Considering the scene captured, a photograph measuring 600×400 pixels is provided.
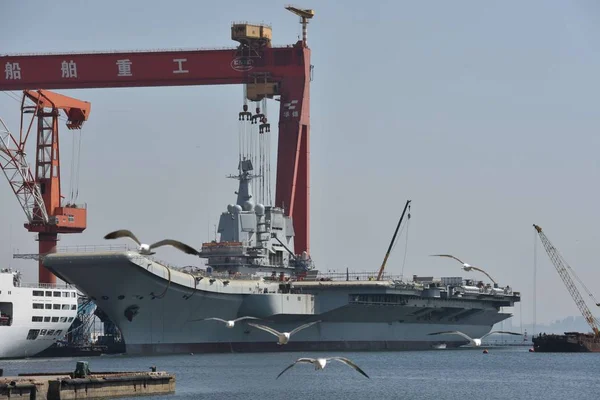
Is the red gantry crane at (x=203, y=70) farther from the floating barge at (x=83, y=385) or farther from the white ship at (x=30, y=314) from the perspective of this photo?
the floating barge at (x=83, y=385)

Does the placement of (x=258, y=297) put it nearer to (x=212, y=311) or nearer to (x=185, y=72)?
(x=212, y=311)

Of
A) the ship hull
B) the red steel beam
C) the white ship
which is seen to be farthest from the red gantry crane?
the white ship

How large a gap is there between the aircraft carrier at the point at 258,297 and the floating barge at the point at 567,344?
3.76m

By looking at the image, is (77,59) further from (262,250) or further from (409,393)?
(409,393)

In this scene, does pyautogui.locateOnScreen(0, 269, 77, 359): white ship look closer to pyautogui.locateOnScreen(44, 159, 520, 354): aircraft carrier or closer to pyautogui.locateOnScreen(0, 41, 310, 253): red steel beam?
pyautogui.locateOnScreen(44, 159, 520, 354): aircraft carrier

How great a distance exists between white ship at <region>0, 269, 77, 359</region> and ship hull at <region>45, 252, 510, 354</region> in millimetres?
5755

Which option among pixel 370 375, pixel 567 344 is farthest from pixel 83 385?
pixel 567 344

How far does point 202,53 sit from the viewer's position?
69812 mm

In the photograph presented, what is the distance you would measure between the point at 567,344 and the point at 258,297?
23.7 metres

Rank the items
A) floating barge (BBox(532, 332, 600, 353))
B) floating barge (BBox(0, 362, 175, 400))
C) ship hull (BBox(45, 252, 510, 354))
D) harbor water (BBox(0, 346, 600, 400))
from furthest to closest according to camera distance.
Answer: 1. floating barge (BBox(532, 332, 600, 353))
2. ship hull (BBox(45, 252, 510, 354))
3. harbor water (BBox(0, 346, 600, 400))
4. floating barge (BBox(0, 362, 175, 400))

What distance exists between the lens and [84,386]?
3962cm

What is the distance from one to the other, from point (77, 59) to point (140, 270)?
54.1 feet

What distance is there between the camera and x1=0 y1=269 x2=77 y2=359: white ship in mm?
65188

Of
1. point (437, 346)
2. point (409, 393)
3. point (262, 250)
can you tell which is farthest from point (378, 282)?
point (409, 393)
